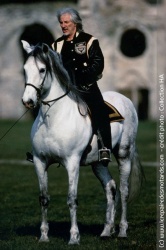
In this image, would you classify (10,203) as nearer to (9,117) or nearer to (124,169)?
(124,169)

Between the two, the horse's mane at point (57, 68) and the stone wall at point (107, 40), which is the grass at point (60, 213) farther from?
the stone wall at point (107, 40)

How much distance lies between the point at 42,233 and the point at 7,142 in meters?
23.0

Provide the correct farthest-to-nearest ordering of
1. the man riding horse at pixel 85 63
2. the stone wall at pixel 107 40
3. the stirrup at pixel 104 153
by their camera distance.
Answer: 1. the stone wall at pixel 107 40
2. the stirrup at pixel 104 153
3. the man riding horse at pixel 85 63

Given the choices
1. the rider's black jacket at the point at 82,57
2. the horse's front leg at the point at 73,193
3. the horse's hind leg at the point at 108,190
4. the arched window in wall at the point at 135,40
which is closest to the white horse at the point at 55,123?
the horse's front leg at the point at 73,193

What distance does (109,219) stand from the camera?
11891 mm

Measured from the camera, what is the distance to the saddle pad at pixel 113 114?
11.6 m

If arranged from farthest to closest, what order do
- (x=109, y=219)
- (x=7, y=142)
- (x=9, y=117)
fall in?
(x=9, y=117) < (x=7, y=142) < (x=109, y=219)

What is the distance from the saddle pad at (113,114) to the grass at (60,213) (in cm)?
156

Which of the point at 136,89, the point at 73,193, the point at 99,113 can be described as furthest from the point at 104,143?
the point at 136,89

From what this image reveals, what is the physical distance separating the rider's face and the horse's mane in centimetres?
43

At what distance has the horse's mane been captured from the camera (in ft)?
34.3

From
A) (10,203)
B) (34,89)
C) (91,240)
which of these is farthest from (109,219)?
(10,203)

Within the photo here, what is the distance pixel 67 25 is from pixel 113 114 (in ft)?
4.73

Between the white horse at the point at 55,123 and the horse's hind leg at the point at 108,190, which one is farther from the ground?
the white horse at the point at 55,123
